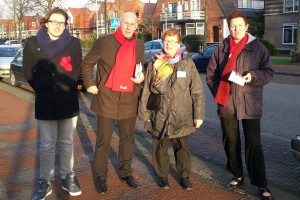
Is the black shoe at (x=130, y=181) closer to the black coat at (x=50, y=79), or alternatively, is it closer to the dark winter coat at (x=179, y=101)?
the dark winter coat at (x=179, y=101)

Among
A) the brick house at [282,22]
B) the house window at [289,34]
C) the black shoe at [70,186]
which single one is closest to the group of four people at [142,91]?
the black shoe at [70,186]

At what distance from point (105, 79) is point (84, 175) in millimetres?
1325

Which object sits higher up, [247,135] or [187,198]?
[247,135]

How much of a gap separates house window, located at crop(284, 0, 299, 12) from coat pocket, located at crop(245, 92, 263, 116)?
30.6 metres

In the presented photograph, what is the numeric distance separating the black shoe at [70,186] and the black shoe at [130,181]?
562 mm

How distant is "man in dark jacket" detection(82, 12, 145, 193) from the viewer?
3.93m

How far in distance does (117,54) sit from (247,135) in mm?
1604

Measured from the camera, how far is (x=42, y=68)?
3773 mm

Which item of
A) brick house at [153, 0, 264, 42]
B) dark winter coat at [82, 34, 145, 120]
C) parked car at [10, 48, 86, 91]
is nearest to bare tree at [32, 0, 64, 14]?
brick house at [153, 0, 264, 42]

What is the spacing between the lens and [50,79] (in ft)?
12.4

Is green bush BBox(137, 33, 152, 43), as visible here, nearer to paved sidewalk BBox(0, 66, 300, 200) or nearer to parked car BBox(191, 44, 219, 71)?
parked car BBox(191, 44, 219, 71)

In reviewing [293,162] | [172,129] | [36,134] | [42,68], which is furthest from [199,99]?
[36,134]

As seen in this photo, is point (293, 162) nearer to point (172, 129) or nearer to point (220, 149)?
point (220, 149)

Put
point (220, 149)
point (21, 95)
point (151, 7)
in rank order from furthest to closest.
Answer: point (151, 7)
point (21, 95)
point (220, 149)
